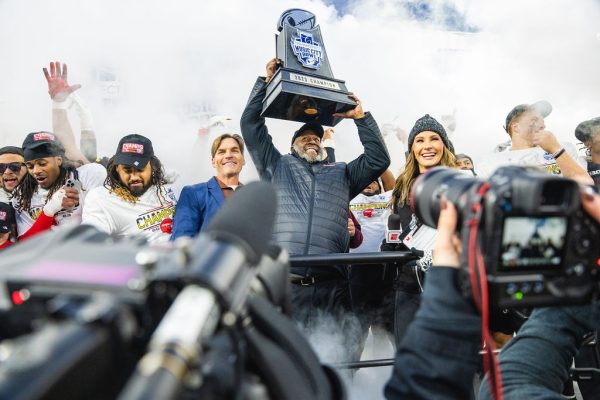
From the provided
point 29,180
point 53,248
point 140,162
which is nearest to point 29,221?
point 29,180

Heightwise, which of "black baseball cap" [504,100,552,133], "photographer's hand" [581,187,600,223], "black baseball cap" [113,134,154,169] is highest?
"black baseball cap" [504,100,552,133]

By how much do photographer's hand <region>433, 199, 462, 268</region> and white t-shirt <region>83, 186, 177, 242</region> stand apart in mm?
2421

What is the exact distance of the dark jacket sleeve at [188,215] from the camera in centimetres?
282

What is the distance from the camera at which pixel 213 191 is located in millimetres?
3053

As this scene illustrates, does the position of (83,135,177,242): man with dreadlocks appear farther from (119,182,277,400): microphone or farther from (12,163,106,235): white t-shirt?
(119,182,277,400): microphone

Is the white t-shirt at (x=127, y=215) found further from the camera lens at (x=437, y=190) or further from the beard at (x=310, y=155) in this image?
the camera lens at (x=437, y=190)

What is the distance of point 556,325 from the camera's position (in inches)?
40.8

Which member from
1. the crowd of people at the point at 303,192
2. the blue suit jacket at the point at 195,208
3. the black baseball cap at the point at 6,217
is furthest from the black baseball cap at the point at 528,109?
the black baseball cap at the point at 6,217

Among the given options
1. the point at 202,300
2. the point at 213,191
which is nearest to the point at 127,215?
the point at 213,191

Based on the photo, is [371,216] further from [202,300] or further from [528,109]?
[202,300]

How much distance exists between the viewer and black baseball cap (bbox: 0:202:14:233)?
3.44m

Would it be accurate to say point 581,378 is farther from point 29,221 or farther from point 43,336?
point 29,221

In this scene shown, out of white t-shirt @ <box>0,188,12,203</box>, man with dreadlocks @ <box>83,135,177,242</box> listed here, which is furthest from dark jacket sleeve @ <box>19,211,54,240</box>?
white t-shirt @ <box>0,188,12,203</box>

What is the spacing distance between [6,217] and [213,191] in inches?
65.5
